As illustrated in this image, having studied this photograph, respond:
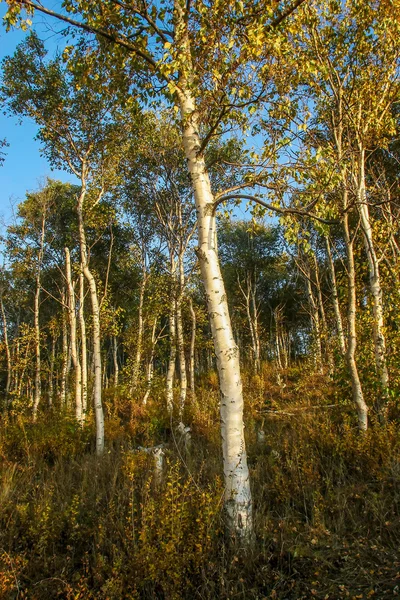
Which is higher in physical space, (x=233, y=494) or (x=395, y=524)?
(x=233, y=494)

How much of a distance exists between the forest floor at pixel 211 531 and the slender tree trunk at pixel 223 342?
0.65 ft

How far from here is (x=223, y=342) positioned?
3.67 m

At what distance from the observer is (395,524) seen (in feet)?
11.2

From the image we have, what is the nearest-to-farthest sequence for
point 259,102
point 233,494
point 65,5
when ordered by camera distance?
point 233,494 < point 259,102 < point 65,5

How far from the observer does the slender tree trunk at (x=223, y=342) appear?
3400 millimetres

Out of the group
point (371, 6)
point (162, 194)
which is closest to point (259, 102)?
point (371, 6)

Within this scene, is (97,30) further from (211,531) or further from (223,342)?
(211,531)

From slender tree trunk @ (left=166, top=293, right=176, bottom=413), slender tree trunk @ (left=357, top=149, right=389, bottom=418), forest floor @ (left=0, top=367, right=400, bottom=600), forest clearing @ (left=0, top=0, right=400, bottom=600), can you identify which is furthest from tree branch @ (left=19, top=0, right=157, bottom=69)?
slender tree trunk @ (left=166, top=293, right=176, bottom=413)

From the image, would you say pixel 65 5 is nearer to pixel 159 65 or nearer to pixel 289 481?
pixel 159 65

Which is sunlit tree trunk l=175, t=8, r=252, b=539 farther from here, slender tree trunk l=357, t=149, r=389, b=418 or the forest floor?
slender tree trunk l=357, t=149, r=389, b=418

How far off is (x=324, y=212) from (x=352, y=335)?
2.56 metres

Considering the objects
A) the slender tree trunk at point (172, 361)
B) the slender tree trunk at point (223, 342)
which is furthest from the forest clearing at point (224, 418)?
the slender tree trunk at point (172, 361)

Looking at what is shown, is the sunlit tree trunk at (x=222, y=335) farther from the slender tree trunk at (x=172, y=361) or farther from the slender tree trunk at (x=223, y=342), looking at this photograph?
the slender tree trunk at (x=172, y=361)

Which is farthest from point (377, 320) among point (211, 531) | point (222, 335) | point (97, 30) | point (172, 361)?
point (172, 361)
